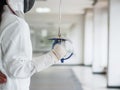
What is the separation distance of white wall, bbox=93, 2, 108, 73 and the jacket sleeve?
9.22 m

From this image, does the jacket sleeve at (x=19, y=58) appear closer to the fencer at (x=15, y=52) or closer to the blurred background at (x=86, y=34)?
the fencer at (x=15, y=52)

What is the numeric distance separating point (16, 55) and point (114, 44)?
21.2 feet

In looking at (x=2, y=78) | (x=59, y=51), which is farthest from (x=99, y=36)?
(x=2, y=78)

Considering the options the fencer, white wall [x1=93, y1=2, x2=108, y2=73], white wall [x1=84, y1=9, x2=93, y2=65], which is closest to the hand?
the fencer

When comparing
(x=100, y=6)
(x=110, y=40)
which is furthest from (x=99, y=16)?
(x=110, y=40)

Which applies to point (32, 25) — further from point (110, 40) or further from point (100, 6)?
point (110, 40)

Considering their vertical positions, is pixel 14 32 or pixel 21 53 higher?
pixel 14 32

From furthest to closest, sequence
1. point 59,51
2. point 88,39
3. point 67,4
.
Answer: point 88,39
point 67,4
point 59,51

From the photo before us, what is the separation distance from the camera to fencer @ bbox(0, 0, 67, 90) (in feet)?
4.83

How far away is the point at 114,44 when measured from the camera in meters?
7.68

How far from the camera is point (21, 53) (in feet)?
4.89

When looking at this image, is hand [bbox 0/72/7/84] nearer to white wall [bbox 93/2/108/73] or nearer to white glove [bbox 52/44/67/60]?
white glove [bbox 52/44/67/60]

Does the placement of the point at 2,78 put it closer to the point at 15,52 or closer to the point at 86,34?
the point at 15,52

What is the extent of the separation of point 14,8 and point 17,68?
0.38 meters
